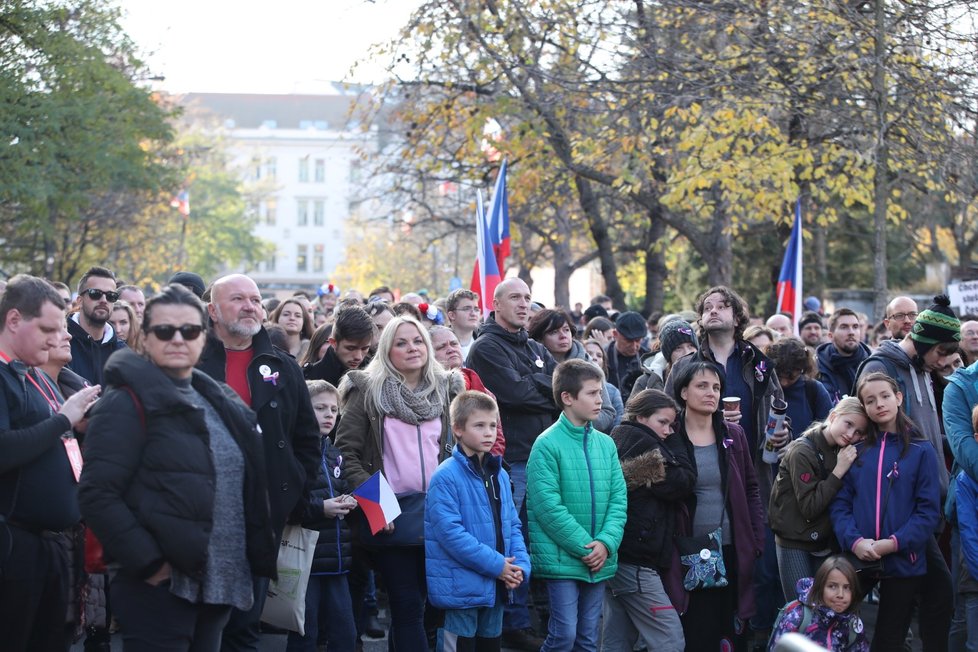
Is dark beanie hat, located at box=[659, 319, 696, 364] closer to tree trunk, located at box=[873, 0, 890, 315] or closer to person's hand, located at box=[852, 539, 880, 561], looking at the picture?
person's hand, located at box=[852, 539, 880, 561]

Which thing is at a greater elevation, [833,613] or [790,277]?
[790,277]

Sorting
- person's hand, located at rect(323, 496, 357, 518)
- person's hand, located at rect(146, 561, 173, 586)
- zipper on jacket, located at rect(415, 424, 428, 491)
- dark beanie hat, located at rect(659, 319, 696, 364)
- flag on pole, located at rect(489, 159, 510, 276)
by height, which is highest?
flag on pole, located at rect(489, 159, 510, 276)

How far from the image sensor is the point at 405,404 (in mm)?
6742

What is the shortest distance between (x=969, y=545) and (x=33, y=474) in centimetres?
482

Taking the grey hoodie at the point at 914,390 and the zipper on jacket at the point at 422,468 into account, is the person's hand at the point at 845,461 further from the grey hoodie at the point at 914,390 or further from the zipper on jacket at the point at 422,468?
the zipper on jacket at the point at 422,468

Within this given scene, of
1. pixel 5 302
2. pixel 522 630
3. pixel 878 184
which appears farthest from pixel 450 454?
pixel 878 184

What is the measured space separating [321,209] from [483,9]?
3908 inches

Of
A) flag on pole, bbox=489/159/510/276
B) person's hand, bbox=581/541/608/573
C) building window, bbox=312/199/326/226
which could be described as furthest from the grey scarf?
building window, bbox=312/199/326/226

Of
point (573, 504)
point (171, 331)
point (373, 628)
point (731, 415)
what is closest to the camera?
point (171, 331)

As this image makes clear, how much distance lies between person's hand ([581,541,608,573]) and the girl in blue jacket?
4.51 feet

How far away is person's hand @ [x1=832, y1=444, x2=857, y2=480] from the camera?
693 centimetres

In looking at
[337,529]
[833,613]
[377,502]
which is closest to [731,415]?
[833,613]

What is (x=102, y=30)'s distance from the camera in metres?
23.4

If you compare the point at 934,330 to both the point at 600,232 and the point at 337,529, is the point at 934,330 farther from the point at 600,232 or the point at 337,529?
the point at 600,232
